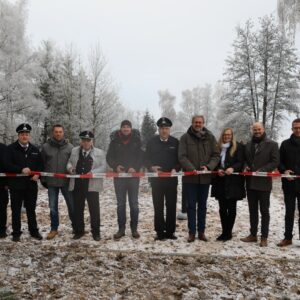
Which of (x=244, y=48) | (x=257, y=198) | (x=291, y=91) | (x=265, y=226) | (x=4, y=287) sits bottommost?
(x=4, y=287)

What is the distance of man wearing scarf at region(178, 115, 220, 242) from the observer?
667 cm

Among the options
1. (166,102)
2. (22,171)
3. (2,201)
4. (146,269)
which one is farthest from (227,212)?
(166,102)

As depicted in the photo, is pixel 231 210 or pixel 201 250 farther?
pixel 231 210

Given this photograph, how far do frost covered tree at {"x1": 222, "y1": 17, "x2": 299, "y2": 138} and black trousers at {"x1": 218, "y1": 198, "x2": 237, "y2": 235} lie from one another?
22008 mm

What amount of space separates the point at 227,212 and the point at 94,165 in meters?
2.85

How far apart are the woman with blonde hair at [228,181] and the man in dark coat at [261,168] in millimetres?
198

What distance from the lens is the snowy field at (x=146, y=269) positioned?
4727 millimetres

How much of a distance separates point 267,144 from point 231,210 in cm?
147

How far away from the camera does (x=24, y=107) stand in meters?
24.0

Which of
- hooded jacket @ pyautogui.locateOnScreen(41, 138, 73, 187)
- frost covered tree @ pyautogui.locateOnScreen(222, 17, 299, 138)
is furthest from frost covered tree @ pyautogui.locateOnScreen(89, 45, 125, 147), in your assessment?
hooded jacket @ pyautogui.locateOnScreen(41, 138, 73, 187)

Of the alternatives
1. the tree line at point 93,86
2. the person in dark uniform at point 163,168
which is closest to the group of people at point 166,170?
the person in dark uniform at point 163,168

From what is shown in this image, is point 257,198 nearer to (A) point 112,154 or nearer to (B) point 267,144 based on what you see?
(B) point 267,144

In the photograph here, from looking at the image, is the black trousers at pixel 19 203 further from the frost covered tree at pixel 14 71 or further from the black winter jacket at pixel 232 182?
the frost covered tree at pixel 14 71

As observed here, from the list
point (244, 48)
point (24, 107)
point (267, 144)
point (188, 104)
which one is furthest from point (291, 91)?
point (188, 104)
